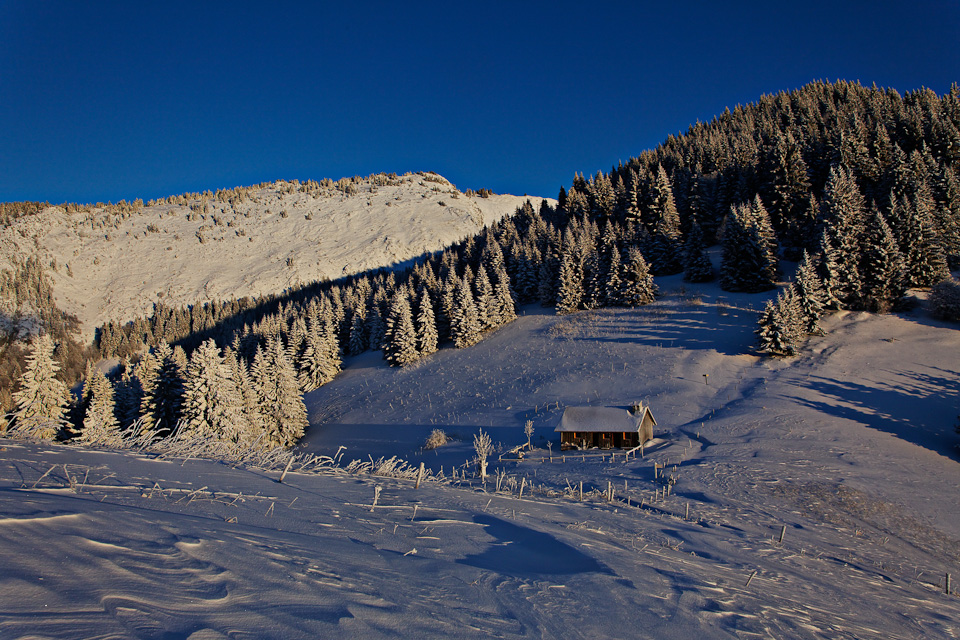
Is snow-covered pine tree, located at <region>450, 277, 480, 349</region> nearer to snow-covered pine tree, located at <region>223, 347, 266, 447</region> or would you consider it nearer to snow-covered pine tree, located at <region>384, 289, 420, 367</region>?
snow-covered pine tree, located at <region>384, 289, 420, 367</region>

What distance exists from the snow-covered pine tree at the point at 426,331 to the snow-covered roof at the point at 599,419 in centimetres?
2860

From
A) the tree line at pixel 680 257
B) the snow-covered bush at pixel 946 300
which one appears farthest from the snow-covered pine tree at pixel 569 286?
the snow-covered bush at pixel 946 300

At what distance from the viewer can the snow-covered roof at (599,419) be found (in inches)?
1241

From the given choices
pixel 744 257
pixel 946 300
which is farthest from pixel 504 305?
pixel 946 300

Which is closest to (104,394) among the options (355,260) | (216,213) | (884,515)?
(884,515)

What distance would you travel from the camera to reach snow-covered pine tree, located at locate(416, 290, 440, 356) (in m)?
59.4

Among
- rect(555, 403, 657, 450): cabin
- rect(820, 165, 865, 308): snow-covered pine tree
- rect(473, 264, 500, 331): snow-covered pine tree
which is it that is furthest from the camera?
rect(473, 264, 500, 331): snow-covered pine tree

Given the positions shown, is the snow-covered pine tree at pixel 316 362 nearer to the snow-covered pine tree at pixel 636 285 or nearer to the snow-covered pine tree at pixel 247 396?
the snow-covered pine tree at pixel 247 396

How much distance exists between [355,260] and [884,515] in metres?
120

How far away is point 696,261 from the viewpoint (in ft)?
198

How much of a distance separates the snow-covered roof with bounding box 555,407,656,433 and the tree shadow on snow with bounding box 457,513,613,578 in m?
26.8

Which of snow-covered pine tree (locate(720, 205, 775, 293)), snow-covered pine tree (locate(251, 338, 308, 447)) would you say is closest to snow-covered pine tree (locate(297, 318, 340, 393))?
snow-covered pine tree (locate(251, 338, 308, 447))

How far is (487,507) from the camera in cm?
805

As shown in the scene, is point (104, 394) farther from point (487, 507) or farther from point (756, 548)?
point (756, 548)
